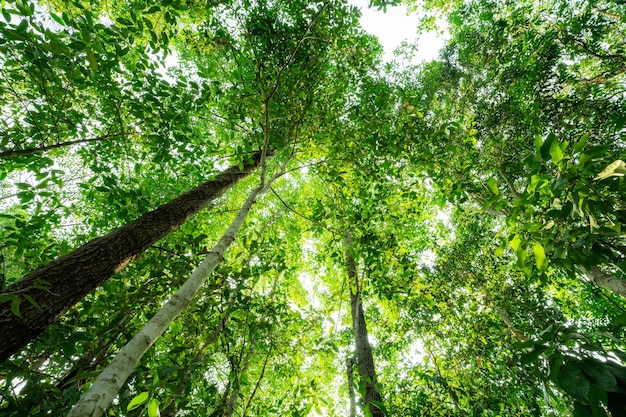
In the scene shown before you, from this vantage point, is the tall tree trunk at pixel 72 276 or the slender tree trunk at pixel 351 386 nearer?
the tall tree trunk at pixel 72 276

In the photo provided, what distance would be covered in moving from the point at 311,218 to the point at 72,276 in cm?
287

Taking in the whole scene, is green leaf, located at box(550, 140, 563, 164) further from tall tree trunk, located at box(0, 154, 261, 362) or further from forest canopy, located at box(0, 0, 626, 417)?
tall tree trunk, located at box(0, 154, 261, 362)

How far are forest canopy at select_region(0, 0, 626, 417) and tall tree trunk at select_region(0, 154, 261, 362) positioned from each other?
2cm

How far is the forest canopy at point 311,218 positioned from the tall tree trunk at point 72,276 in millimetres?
21

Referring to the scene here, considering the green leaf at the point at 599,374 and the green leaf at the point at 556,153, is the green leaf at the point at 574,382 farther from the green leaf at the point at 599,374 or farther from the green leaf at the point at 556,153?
the green leaf at the point at 556,153

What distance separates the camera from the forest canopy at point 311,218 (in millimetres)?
1529

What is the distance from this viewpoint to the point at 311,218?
412cm

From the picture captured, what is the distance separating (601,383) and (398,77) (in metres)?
12.6

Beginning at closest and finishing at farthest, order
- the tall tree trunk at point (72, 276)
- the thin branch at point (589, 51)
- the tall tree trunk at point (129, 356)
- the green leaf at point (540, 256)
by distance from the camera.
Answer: the tall tree trunk at point (129, 356) < the green leaf at point (540, 256) < the tall tree trunk at point (72, 276) < the thin branch at point (589, 51)

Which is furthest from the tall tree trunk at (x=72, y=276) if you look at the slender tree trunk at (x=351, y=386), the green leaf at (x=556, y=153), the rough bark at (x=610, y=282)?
the rough bark at (x=610, y=282)

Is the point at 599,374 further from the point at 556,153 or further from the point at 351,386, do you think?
the point at 351,386

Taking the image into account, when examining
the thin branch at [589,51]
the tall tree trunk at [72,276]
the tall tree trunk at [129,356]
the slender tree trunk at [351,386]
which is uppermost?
the thin branch at [589,51]

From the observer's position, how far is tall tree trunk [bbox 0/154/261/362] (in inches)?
85.6

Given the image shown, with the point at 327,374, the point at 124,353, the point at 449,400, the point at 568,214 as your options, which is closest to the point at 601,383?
the point at 568,214
